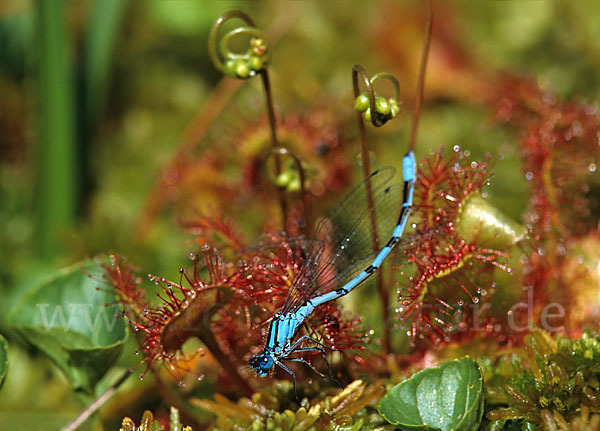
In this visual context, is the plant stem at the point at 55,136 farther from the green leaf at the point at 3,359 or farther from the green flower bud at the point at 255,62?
the green flower bud at the point at 255,62

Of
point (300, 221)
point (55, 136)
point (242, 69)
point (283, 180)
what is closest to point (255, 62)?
point (242, 69)

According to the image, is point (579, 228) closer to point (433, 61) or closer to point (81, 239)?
point (433, 61)

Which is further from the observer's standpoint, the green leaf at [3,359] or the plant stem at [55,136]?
the plant stem at [55,136]

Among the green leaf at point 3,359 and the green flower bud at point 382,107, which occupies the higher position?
the green flower bud at point 382,107

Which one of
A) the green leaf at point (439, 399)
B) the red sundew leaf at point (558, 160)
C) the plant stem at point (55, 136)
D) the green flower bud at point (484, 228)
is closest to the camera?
the green leaf at point (439, 399)

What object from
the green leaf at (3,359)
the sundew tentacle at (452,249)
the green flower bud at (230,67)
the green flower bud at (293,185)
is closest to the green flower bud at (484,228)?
the sundew tentacle at (452,249)

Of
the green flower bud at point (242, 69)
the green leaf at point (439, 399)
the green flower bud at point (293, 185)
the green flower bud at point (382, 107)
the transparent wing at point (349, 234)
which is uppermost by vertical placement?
the green flower bud at point (242, 69)

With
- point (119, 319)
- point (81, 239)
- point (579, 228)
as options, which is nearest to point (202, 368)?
point (119, 319)

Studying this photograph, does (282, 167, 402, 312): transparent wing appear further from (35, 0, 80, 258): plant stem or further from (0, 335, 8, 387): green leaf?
(35, 0, 80, 258): plant stem

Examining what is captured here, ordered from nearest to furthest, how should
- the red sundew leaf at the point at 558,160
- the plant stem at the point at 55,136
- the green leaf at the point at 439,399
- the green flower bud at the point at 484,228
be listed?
the green leaf at the point at 439,399, the green flower bud at the point at 484,228, the red sundew leaf at the point at 558,160, the plant stem at the point at 55,136
